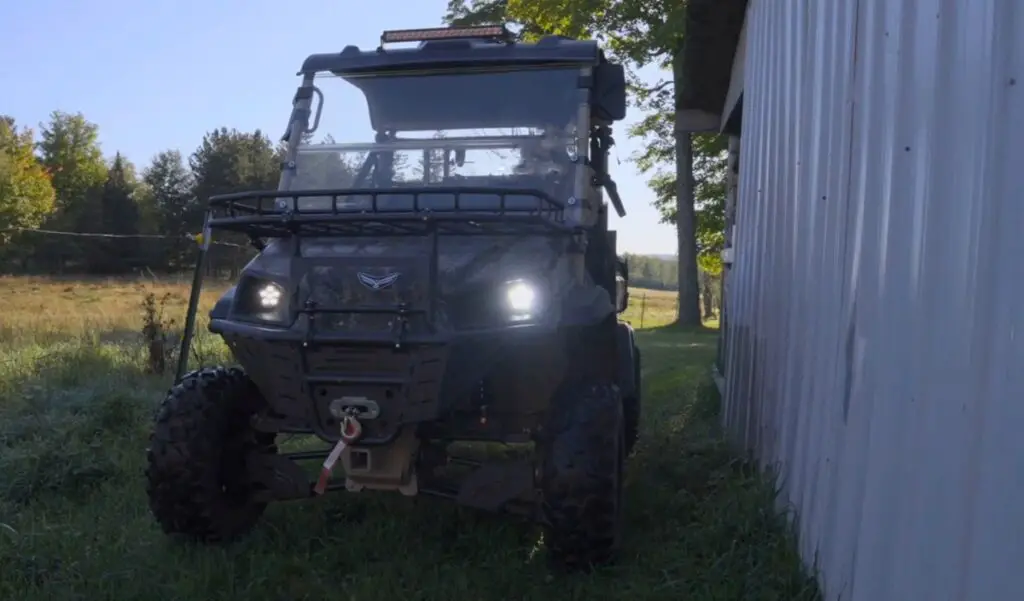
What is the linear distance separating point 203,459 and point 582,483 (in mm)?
1648

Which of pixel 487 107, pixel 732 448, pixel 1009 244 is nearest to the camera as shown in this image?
pixel 1009 244

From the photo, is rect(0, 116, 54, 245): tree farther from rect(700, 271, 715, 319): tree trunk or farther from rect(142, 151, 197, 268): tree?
rect(700, 271, 715, 319): tree trunk

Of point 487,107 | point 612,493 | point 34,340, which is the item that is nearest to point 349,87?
point 487,107

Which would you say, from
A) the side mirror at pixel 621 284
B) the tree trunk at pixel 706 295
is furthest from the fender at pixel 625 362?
the tree trunk at pixel 706 295

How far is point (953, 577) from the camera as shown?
2.19m

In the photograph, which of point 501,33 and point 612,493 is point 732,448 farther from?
point 501,33

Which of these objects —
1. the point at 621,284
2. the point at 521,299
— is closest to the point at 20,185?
the point at 621,284

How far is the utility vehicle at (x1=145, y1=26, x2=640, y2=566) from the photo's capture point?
3.94m

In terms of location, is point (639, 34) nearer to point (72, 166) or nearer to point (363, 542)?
point (363, 542)

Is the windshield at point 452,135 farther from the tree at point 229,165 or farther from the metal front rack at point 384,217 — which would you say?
the tree at point 229,165

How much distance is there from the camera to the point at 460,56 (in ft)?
17.1

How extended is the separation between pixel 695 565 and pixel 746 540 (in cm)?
30

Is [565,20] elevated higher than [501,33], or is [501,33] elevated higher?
[565,20]

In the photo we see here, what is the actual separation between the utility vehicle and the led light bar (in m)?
0.05
